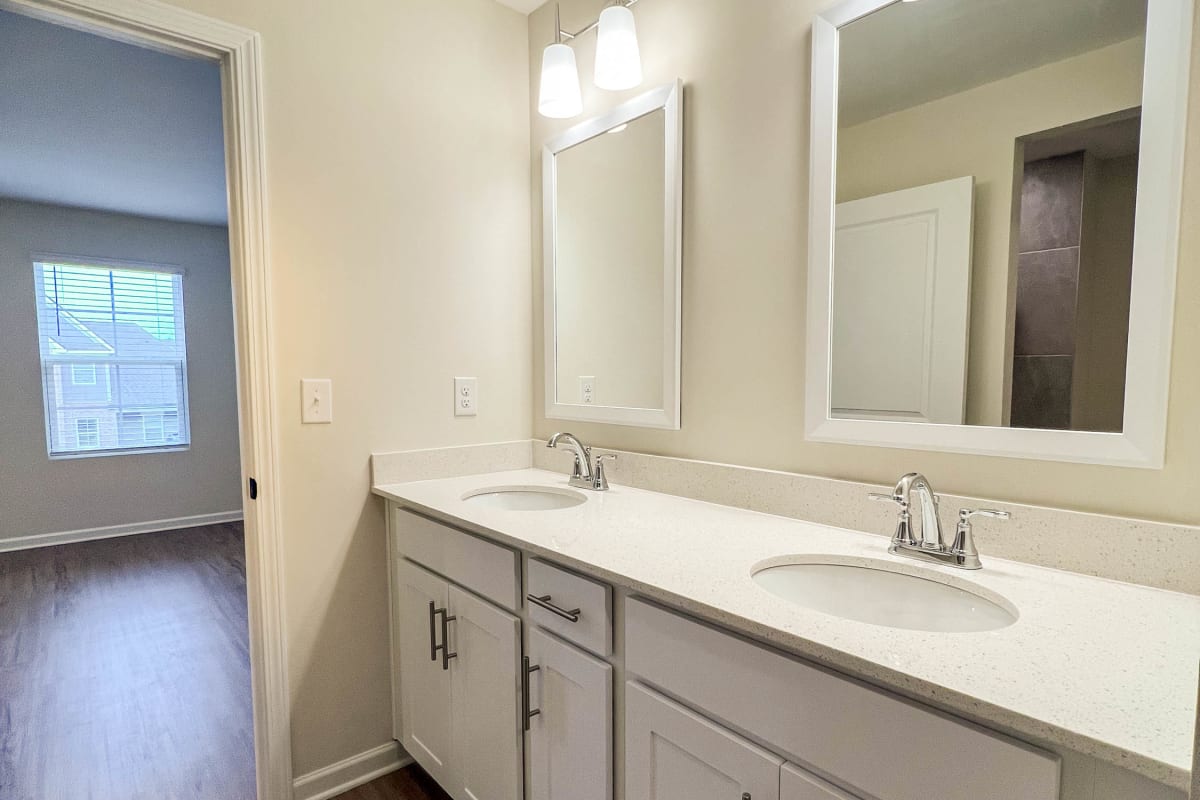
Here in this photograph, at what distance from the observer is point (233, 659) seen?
8.34 ft

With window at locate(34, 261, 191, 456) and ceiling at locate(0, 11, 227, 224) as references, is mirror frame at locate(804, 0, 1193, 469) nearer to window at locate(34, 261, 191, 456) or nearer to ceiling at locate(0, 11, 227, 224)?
ceiling at locate(0, 11, 227, 224)

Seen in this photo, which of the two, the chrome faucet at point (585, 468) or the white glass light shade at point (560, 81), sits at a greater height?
the white glass light shade at point (560, 81)

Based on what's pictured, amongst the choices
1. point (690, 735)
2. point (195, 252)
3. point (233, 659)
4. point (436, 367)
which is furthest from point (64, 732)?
point (195, 252)

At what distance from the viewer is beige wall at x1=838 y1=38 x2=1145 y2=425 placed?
97 cm

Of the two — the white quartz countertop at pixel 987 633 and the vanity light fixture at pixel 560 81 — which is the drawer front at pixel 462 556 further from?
the vanity light fixture at pixel 560 81

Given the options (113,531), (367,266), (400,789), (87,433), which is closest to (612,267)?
(367,266)

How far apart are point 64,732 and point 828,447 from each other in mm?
2654

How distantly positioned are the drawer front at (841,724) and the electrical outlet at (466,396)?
3.71 ft

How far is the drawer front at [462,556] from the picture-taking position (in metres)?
1.29

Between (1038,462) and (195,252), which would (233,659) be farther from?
(195,252)

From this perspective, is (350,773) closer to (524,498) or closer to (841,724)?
(524,498)

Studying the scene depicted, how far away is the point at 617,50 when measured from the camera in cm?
155

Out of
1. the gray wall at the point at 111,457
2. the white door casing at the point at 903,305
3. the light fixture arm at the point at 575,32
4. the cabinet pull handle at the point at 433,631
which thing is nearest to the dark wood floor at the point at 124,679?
the gray wall at the point at 111,457

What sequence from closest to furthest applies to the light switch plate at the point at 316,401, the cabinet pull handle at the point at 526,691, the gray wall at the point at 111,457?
the cabinet pull handle at the point at 526,691, the light switch plate at the point at 316,401, the gray wall at the point at 111,457
